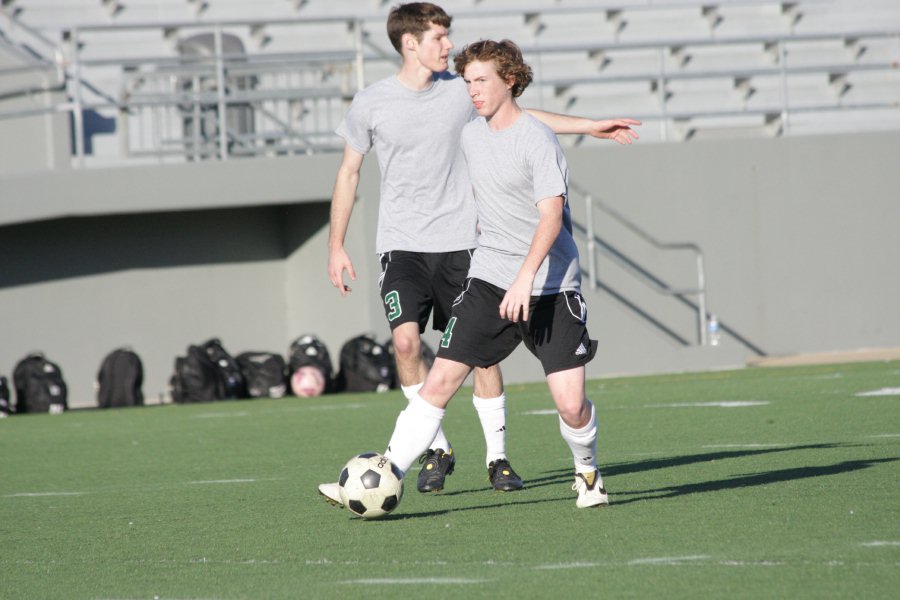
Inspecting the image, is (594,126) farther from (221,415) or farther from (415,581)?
(221,415)

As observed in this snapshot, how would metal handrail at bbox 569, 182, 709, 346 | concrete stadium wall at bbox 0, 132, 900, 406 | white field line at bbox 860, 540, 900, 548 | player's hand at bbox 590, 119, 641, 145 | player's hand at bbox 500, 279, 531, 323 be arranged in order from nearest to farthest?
white field line at bbox 860, 540, 900, 548
player's hand at bbox 500, 279, 531, 323
player's hand at bbox 590, 119, 641, 145
metal handrail at bbox 569, 182, 709, 346
concrete stadium wall at bbox 0, 132, 900, 406

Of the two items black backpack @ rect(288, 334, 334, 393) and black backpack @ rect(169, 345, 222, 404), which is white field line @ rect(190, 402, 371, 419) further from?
black backpack @ rect(169, 345, 222, 404)

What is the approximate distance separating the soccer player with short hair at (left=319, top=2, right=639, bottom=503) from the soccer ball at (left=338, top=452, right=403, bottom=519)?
3.58 feet

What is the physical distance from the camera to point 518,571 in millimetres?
4211

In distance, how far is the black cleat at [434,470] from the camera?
6234 millimetres

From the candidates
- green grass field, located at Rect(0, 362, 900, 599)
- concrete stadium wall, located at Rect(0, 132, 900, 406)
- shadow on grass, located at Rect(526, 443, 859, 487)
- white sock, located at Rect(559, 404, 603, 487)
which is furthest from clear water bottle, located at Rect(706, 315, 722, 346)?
white sock, located at Rect(559, 404, 603, 487)

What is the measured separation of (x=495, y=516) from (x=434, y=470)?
86 cm

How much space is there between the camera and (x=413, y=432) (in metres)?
5.43

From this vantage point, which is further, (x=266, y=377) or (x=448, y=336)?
(x=266, y=377)

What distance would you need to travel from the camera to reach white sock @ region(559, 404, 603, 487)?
17.8ft

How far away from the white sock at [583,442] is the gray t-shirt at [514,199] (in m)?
0.52

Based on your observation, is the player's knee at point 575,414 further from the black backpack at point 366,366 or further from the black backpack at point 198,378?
the black backpack at point 198,378

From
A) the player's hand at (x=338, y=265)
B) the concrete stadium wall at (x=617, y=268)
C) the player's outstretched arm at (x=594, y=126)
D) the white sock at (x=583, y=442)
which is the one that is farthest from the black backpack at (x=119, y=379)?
the white sock at (x=583, y=442)

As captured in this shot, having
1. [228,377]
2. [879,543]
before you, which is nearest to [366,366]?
[228,377]
